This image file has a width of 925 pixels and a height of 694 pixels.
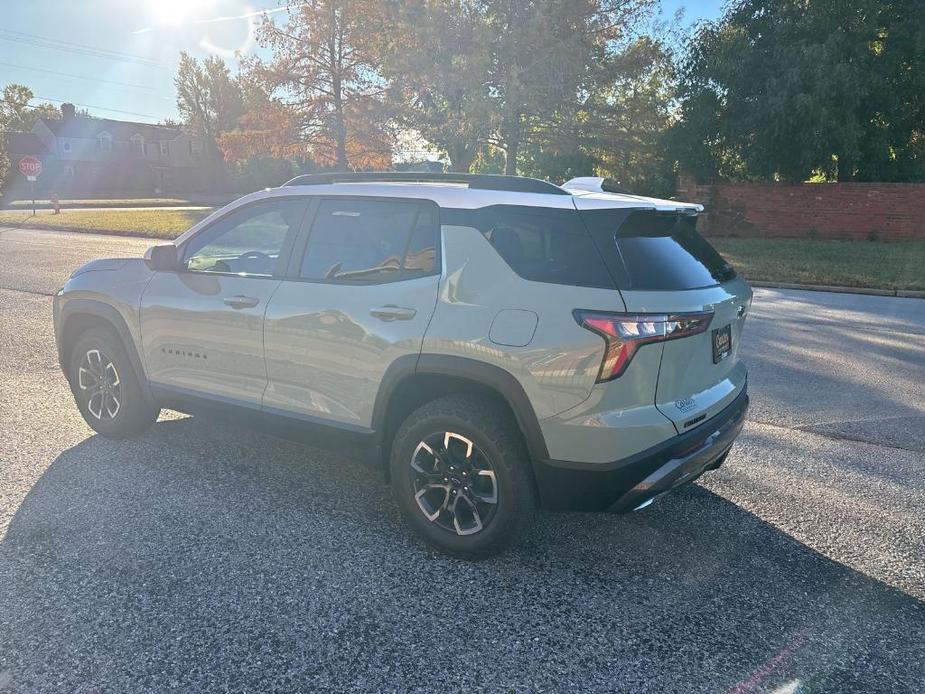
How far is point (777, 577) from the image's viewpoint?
3.07m

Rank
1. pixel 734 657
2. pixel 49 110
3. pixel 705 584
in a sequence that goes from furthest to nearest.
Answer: pixel 49 110
pixel 705 584
pixel 734 657

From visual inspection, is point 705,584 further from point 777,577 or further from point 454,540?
point 454,540

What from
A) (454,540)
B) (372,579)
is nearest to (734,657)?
(454,540)

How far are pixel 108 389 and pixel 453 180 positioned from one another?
9.38ft

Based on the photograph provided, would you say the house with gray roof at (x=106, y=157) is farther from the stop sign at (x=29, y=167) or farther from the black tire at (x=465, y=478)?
the black tire at (x=465, y=478)

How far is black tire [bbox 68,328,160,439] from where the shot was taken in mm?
4414

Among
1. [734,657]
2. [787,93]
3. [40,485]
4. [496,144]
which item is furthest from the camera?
[496,144]

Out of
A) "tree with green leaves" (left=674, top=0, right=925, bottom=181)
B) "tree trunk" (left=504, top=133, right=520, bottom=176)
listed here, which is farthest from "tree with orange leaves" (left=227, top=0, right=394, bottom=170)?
"tree with green leaves" (left=674, top=0, right=925, bottom=181)

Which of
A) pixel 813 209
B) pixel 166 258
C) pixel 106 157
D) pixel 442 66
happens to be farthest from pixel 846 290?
pixel 106 157

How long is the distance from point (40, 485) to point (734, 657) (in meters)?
3.80

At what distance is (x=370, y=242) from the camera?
136 inches

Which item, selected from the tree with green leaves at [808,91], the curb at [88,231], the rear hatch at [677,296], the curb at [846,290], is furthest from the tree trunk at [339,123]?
the rear hatch at [677,296]

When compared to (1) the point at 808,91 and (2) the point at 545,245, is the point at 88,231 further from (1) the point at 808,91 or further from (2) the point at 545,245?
(2) the point at 545,245

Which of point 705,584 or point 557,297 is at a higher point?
point 557,297
